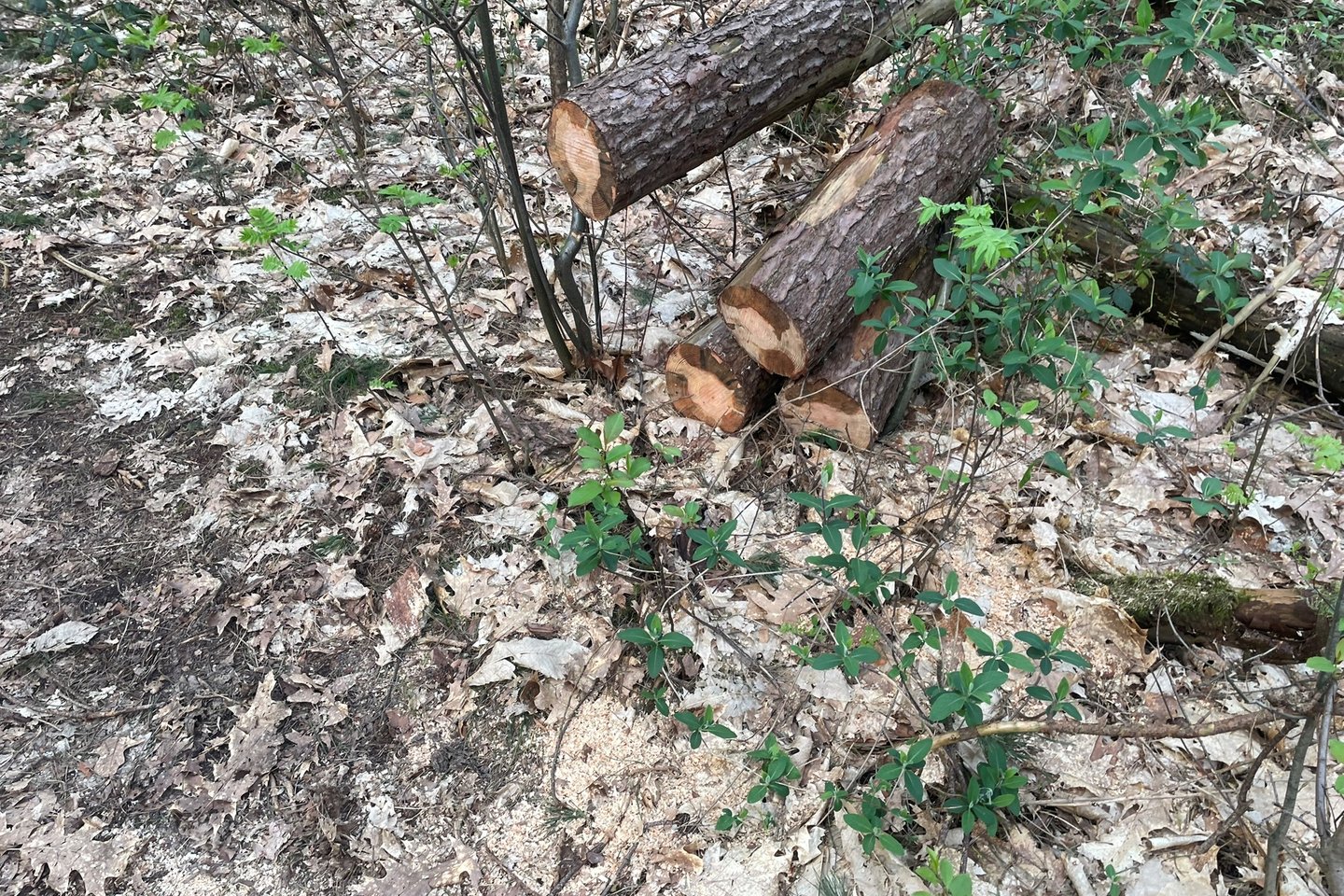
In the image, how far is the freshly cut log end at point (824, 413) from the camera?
305cm

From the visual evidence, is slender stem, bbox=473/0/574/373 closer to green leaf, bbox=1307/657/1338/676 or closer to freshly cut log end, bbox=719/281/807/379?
freshly cut log end, bbox=719/281/807/379

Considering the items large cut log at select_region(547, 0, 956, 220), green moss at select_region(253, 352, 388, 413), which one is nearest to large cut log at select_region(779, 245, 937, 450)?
large cut log at select_region(547, 0, 956, 220)

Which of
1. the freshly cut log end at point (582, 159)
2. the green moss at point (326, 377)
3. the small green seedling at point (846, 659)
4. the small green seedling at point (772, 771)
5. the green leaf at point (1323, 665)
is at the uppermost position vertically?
the freshly cut log end at point (582, 159)

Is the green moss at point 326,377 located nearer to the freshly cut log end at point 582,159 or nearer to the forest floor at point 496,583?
the forest floor at point 496,583

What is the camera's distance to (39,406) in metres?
3.61

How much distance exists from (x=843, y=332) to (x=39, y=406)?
3.66m

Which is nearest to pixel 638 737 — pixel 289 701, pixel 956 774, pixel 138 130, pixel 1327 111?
pixel 956 774

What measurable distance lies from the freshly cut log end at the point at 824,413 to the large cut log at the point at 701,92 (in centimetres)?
100

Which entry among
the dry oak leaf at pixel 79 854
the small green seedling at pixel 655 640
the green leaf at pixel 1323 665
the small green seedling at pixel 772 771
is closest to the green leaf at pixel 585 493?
the small green seedling at pixel 655 640

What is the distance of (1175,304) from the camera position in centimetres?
354

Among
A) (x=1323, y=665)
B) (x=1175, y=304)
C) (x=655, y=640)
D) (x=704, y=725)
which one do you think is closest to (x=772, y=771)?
(x=704, y=725)

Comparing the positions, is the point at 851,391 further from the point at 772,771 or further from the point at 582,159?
the point at 772,771

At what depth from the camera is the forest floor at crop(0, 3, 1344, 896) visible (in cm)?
226

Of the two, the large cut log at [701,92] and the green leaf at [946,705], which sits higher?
the large cut log at [701,92]
